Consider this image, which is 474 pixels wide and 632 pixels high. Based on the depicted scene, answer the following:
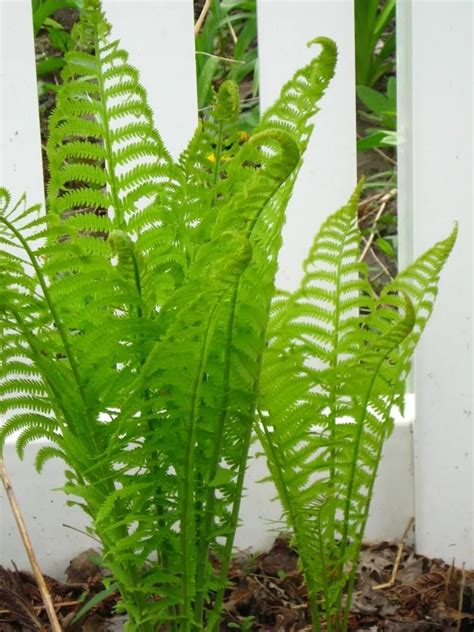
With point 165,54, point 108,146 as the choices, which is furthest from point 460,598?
point 165,54

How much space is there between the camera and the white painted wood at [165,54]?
5.49 ft

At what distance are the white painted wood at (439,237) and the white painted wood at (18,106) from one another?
0.69 meters

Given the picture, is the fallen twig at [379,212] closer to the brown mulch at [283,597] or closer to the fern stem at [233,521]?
the brown mulch at [283,597]

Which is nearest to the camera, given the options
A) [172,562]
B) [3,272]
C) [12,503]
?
[3,272]

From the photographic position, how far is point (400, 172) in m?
1.83

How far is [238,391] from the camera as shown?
3.89 ft

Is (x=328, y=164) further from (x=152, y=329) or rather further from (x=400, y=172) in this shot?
(x=152, y=329)

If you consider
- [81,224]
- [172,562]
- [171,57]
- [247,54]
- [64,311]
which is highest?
[247,54]

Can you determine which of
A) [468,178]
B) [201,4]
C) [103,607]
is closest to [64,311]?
[103,607]

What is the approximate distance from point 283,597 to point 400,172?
32.6 inches

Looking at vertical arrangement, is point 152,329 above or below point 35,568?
above

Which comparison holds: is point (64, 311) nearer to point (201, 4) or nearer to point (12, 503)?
point (12, 503)

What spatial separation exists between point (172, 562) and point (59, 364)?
0.31 meters

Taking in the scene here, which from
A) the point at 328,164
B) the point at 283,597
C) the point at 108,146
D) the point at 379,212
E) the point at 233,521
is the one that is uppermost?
the point at 379,212
